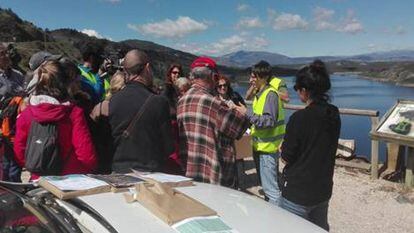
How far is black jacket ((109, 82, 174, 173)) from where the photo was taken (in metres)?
3.27

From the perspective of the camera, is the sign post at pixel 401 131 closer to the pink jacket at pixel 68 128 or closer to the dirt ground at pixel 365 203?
the dirt ground at pixel 365 203

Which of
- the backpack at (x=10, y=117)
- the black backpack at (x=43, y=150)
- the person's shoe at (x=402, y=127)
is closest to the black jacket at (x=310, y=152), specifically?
the black backpack at (x=43, y=150)

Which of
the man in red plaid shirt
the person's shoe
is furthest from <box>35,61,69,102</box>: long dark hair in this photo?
the person's shoe

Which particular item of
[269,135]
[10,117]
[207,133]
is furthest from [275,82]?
[10,117]

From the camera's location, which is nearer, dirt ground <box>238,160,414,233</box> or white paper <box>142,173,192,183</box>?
white paper <box>142,173,192,183</box>

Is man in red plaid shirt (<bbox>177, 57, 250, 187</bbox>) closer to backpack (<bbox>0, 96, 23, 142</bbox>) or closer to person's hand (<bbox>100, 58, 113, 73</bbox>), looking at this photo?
backpack (<bbox>0, 96, 23, 142</bbox>)

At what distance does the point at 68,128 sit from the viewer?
10.7 ft

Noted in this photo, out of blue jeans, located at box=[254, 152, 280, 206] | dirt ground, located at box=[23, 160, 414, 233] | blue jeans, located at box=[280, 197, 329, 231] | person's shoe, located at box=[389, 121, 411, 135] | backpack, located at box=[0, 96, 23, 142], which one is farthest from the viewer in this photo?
person's shoe, located at box=[389, 121, 411, 135]

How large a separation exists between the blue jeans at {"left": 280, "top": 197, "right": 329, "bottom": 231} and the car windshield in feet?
5.98

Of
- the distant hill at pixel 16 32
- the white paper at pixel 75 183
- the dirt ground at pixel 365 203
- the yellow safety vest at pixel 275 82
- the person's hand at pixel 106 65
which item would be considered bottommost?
the dirt ground at pixel 365 203

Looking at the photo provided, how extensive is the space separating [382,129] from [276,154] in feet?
10.3

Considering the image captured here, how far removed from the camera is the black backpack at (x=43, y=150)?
10.4ft

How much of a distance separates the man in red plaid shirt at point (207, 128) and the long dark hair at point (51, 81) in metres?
0.91

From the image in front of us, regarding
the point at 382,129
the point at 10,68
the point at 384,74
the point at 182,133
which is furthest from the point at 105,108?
the point at 384,74
